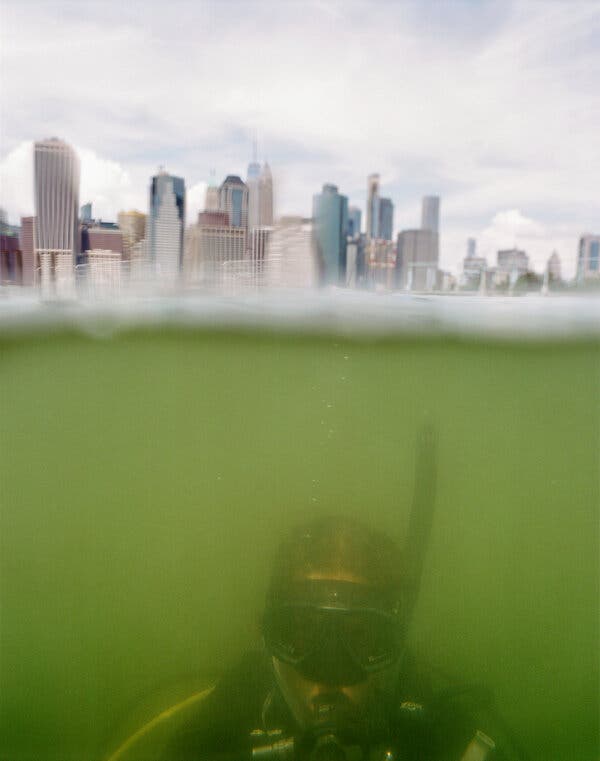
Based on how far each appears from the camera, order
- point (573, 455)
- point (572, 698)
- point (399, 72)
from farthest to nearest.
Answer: point (573, 455) < point (572, 698) < point (399, 72)

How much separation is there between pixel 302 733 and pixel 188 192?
10.0ft

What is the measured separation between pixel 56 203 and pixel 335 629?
2970 millimetres

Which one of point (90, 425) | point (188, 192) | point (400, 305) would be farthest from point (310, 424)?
point (188, 192)

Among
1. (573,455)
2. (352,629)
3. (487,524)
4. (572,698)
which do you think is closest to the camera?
(352,629)

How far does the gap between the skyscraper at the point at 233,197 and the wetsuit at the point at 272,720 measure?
267cm

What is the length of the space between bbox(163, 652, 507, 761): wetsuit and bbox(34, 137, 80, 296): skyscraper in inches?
108

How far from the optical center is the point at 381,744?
8.64 ft

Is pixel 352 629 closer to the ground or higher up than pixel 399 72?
Result: closer to the ground

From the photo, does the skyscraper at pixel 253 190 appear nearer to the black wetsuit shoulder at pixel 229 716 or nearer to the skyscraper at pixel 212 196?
the skyscraper at pixel 212 196

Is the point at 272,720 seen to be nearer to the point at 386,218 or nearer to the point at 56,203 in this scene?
the point at 386,218

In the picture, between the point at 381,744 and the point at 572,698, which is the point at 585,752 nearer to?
the point at 572,698

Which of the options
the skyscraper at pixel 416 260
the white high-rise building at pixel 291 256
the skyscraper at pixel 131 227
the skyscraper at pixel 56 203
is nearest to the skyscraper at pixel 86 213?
the skyscraper at pixel 56 203

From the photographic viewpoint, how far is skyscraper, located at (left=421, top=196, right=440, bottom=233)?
3.41 metres

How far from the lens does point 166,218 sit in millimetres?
3127
